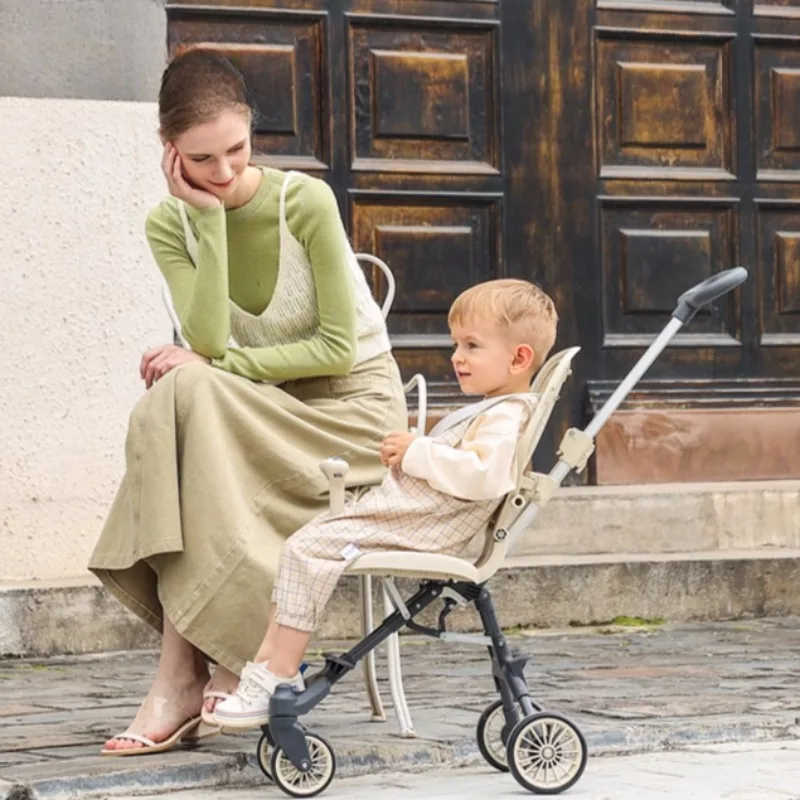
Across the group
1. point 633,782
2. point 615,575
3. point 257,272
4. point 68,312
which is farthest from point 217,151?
point 615,575

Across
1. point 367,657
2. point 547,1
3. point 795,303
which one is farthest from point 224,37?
point 367,657

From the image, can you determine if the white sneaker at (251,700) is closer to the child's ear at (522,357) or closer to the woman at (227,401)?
the woman at (227,401)

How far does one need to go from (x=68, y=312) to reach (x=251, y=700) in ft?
8.73

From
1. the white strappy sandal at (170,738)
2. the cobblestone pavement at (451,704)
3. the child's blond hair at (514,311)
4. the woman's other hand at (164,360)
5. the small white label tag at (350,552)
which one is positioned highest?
the child's blond hair at (514,311)

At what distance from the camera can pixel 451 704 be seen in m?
5.42

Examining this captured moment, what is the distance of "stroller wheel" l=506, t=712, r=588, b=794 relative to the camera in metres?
4.37

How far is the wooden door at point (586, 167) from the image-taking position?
770 centimetres

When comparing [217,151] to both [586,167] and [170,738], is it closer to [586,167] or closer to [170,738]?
[170,738]

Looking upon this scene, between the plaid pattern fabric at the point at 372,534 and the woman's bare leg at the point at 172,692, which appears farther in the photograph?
the woman's bare leg at the point at 172,692

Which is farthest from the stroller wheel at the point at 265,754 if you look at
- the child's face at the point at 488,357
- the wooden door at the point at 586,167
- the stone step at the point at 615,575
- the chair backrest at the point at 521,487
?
the wooden door at the point at 586,167

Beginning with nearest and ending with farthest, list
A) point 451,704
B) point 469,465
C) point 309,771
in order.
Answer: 1. point 309,771
2. point 469,465
3. point 451,704

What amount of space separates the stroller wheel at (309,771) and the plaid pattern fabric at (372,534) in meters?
0.23

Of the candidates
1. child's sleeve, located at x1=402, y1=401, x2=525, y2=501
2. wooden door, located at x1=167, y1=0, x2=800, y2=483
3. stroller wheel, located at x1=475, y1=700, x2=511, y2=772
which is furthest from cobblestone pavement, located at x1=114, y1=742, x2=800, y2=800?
wooden door, located at x1=167, y1=0, x2=800, y2=483

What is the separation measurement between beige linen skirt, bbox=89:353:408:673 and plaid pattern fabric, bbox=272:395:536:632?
11.3 inches
